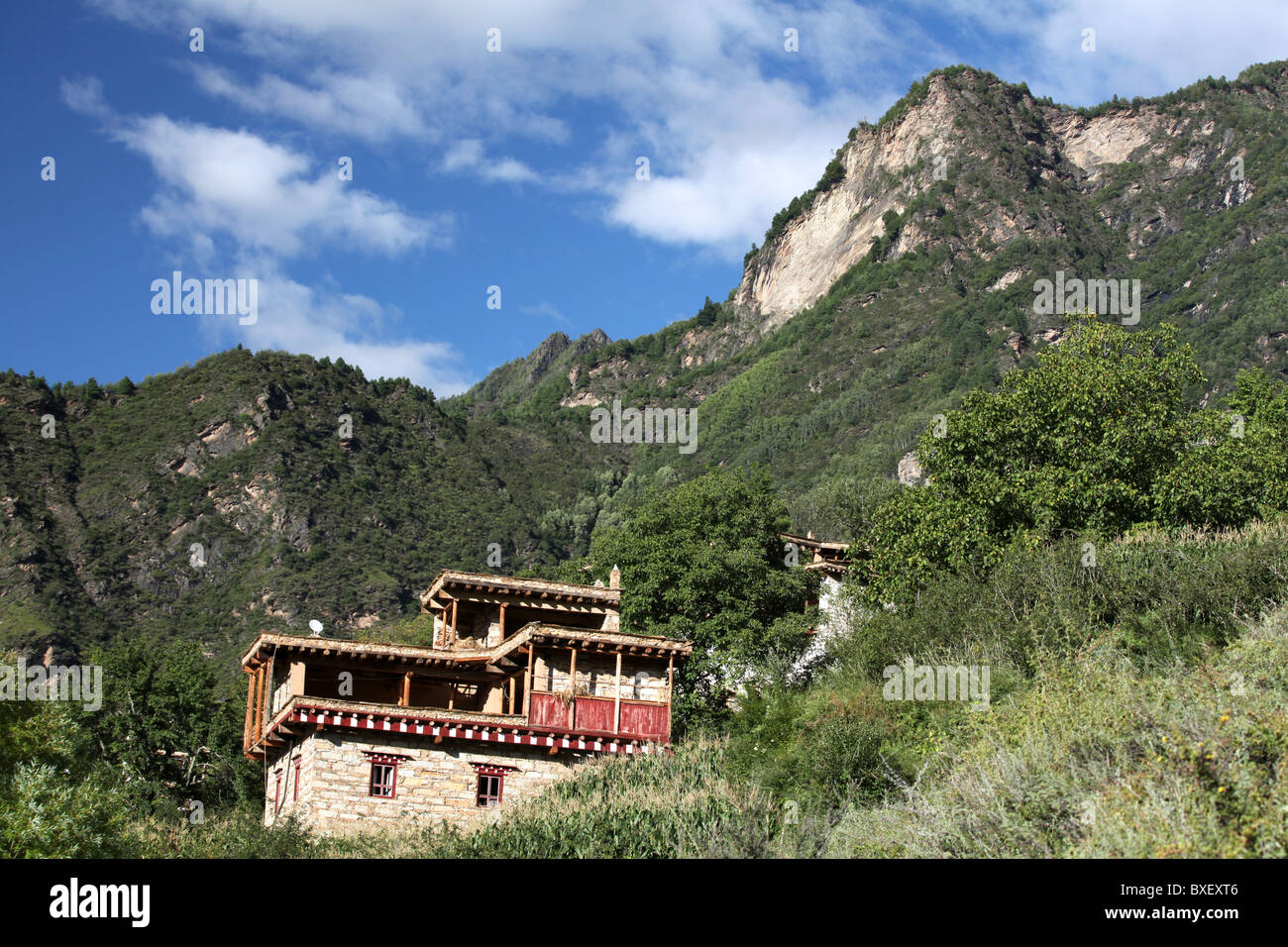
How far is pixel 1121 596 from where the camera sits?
98.6 ft

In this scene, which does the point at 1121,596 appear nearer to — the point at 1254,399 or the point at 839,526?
the point at 1254,399

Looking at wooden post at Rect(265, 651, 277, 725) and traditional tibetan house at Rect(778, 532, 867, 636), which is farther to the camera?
traditional tibetan house at Rect(778, 532, 867, 636)

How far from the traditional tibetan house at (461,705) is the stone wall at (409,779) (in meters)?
0.04

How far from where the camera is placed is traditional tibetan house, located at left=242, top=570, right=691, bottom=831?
33188 mm

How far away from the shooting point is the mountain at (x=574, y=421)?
11081 cm

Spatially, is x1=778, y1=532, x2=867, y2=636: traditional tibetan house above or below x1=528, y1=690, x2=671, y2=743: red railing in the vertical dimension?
above

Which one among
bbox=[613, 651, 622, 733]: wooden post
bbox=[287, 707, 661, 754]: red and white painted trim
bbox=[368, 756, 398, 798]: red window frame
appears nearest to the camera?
bbox=[287, 707, 661, 754]: red and white painted trim

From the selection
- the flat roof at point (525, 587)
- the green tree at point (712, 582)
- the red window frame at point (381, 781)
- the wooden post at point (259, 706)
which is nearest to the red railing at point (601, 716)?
the red window frame at point (381, 781)

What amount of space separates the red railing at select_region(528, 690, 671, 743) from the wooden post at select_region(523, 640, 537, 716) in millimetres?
97

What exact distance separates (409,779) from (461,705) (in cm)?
644

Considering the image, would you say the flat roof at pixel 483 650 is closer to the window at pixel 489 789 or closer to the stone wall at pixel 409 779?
the stone wall at pixel 409 779

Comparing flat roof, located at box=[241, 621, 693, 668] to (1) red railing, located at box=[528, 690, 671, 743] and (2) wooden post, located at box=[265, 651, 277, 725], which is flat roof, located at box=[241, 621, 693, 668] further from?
(1) red railing, located at box=[528, 690, 671, 743]

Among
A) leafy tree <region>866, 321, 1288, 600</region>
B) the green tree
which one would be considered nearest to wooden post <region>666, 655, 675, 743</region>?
the green tree
